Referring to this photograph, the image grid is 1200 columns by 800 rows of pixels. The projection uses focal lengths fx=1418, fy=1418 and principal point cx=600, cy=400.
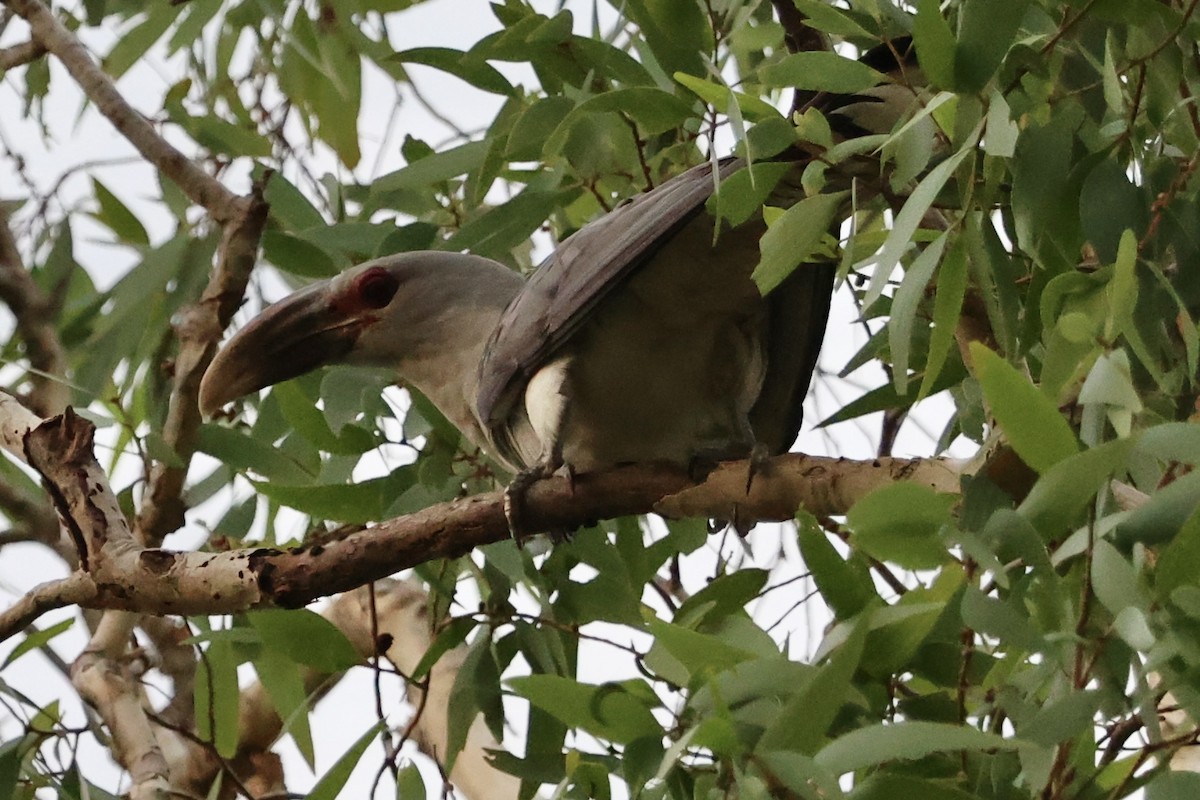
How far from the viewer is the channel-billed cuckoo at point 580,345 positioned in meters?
1.51

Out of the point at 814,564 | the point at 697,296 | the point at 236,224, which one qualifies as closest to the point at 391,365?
the point at 236,224

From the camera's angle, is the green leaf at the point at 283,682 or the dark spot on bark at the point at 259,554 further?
the green leaf at the point at 283,682

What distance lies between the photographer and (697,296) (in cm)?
155

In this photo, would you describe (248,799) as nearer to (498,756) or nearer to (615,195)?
(498,756)

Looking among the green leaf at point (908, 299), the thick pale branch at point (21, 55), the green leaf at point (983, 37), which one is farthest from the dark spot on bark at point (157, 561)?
the thick pale branch at point (21, 55)

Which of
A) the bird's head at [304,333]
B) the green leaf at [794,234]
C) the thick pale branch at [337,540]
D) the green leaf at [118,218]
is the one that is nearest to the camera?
the green leaf at [794,234]

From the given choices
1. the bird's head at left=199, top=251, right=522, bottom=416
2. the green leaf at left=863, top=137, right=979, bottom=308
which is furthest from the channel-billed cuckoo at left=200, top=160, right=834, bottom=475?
the green leaf at left=863, top=137, right=979, bottom=308

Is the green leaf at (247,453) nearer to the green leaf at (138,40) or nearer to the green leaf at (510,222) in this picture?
the green leaf at (510,222)

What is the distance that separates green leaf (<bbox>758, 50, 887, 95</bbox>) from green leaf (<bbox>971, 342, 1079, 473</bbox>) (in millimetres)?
267

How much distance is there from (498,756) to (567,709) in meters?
0.31

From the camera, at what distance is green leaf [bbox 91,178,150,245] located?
75.4 inches

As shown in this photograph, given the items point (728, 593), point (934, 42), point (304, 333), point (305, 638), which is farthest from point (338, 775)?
point (934, 42)

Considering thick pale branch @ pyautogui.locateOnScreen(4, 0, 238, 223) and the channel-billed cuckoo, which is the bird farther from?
thick pale branch @ pyautogui.locateOnScreen(4, 0, 238, 223)

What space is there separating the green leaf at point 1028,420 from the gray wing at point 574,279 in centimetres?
50
